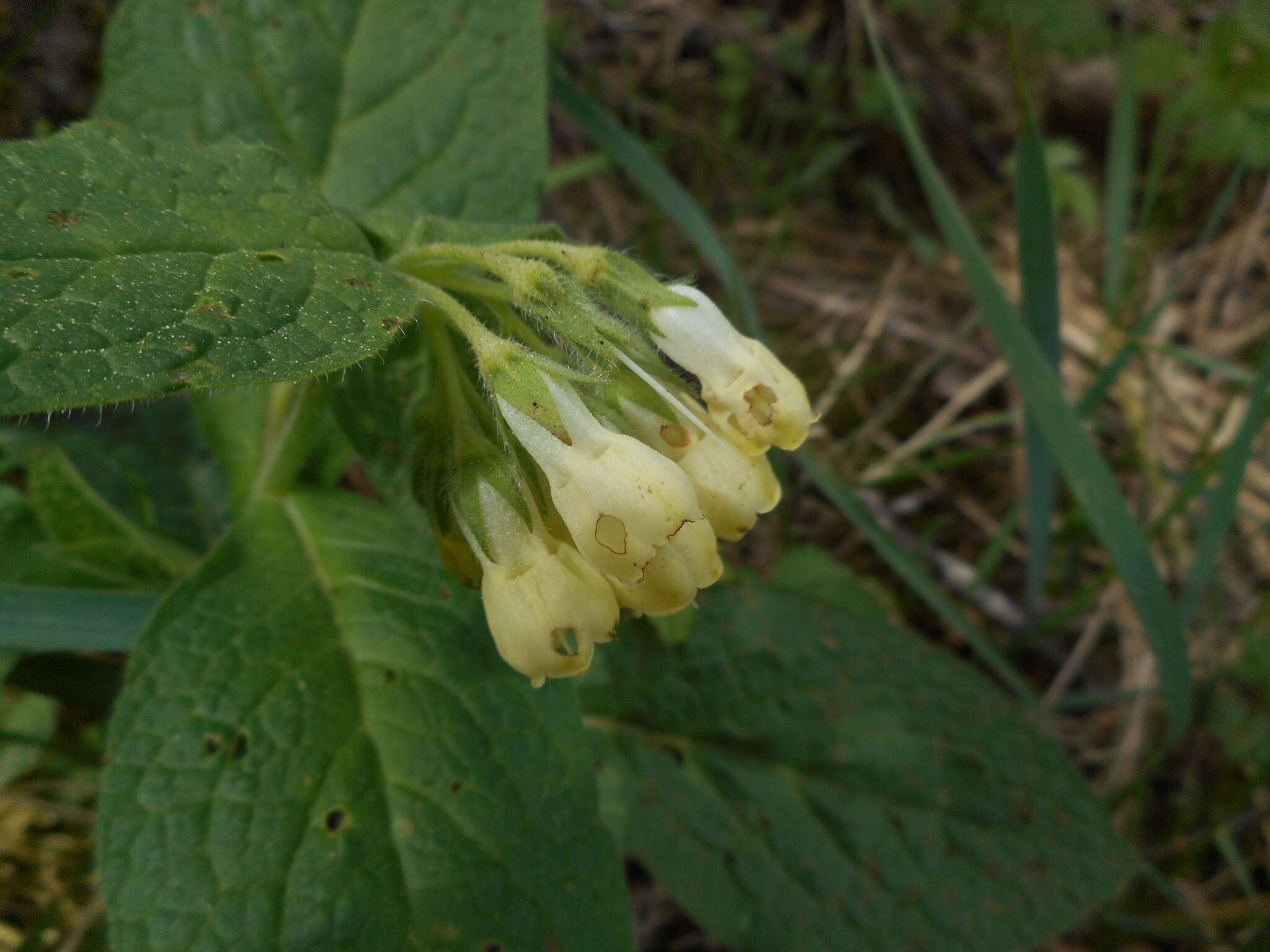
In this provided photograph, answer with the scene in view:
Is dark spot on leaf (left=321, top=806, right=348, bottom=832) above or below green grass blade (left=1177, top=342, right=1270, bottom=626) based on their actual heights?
below

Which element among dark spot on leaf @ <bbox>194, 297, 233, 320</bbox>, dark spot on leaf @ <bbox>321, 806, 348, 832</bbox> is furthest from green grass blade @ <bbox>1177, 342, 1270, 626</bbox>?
dark spot on leaf @ <bbox>194, 297, 233, 320</bbox>

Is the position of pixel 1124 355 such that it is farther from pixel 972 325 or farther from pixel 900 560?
pixel 972 325

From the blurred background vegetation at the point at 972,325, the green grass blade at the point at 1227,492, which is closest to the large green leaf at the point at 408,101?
the blurred background vegetation at the point at 972,325

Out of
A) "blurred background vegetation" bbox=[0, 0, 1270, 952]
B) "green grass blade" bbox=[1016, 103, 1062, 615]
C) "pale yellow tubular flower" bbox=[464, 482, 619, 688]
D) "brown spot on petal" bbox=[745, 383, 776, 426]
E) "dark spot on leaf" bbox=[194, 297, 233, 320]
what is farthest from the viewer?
"blurred background vegetation" bbox=[0, 0, 1270, 952]

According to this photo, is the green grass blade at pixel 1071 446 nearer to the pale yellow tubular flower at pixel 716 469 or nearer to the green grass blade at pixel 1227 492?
the green grass blade at pixel 1227 492

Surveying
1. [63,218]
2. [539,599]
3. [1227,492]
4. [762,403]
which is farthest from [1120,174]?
[63,218]

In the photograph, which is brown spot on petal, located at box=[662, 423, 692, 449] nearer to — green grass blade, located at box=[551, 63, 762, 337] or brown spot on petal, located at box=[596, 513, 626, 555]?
brown spot on petal, located at box=[596, 513, 626, 555]
